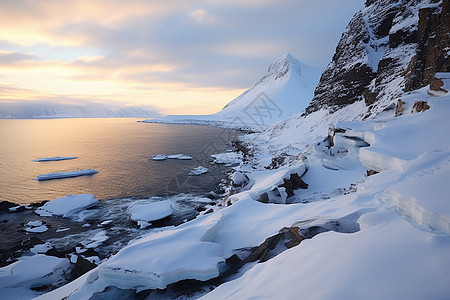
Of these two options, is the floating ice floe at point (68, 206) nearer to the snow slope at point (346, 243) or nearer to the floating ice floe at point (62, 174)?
the floating ice floe at point (62, 174)

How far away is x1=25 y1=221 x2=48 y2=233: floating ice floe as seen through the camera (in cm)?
2083

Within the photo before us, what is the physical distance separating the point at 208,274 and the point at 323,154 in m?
18.0

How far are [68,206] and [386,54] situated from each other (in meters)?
50.1

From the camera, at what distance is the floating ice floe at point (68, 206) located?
940 inches

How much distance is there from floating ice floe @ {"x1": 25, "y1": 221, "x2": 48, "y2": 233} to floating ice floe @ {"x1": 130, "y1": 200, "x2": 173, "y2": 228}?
23.9ft

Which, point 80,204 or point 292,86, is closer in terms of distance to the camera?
point 80,204

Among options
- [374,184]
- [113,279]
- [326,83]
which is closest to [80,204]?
[113,279]

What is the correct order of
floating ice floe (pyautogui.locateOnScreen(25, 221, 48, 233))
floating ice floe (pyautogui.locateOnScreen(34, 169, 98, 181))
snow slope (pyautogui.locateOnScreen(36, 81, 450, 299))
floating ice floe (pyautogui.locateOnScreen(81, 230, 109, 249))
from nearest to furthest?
snow slope (pyautogui.locateOnScreen(36, 81, 450, 299)) < floating ice floe (pyautogui.locateOnScreen(81, 230, 109, 249)) < floating ice floe (pyautogui.locateOnScreen(25, 221, 48, 233)) < floating ice floe (pyautogui.locateOnScreen(34, 169, 98, 181))

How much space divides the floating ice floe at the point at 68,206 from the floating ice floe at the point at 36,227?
1.95 meters

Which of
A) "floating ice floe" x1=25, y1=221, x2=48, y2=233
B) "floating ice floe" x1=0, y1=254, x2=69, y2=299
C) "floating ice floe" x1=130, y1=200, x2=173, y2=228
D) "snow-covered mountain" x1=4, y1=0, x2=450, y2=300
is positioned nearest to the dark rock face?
"snow-covered mountain" x1=4, y1=0, x2=450, y2=300

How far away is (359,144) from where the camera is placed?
19.6 meters

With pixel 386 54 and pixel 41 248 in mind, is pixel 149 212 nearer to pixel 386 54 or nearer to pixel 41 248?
pixel 41 248

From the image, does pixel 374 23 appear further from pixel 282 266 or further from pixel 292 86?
pixel 292 86

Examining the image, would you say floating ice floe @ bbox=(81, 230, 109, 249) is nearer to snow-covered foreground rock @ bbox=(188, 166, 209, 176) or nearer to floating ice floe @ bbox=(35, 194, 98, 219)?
Answer: floating ice floe @ bbox=(35, 194, 98, 219)
